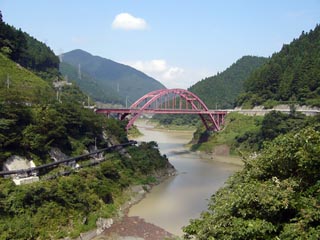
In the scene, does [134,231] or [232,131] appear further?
[232,131]

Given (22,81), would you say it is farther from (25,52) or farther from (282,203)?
(282,203)

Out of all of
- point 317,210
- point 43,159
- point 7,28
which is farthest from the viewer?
point 7,28

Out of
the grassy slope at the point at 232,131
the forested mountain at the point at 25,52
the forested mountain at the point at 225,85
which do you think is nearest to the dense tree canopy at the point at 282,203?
the grassy slope at the point at 232,131

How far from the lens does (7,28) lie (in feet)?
A: 139

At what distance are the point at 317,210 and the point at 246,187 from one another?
1.65 meters

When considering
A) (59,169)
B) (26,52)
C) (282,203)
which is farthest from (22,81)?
(282,203)

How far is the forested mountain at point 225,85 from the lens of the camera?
9225 centimetres

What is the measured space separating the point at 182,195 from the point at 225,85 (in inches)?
3090

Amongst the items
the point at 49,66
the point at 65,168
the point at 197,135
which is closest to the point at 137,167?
the point at 65,168

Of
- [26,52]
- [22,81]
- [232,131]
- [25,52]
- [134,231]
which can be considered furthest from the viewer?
[232,131]

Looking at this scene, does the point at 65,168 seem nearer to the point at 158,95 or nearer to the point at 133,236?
the point at 133,236

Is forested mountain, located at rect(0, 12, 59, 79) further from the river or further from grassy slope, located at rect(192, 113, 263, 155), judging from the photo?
grassy slope, located at rect(192, 113, 263, 155)

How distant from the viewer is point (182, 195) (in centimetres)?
2730

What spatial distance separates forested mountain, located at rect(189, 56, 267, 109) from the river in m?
46.2
